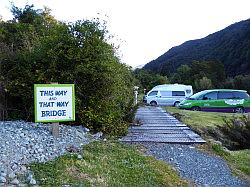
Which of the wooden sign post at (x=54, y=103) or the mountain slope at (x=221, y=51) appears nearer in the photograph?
the wooden sign post at (x=54, y=103)

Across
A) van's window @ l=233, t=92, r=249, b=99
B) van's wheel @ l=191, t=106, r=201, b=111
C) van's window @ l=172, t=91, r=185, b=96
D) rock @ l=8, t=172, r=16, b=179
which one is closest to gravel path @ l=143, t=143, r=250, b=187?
rock @ l=8, t=172, r=16, b=179

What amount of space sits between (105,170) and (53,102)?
2593 mm

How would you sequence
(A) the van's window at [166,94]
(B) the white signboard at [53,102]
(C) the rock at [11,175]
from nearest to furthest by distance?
(C) the rock at [11,175] → (B) the white signboard at [53,102] → (A) the van's window at [166,94]

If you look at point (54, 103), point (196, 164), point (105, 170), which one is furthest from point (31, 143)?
point (196, 164)

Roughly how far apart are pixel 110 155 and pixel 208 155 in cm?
→ 278

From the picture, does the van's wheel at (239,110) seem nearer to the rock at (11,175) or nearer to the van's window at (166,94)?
the van's window at (166,94)

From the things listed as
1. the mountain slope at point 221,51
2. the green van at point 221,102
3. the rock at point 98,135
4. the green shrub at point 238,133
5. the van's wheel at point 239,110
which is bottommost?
the green shrub at point 238,133

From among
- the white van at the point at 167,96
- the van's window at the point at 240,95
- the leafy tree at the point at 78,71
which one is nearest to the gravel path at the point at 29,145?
the leafy tree at the point at 78,71

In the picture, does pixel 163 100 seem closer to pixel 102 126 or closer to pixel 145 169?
pixel 102 126

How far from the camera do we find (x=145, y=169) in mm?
7234

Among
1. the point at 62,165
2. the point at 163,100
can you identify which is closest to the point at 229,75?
the point at 163,100

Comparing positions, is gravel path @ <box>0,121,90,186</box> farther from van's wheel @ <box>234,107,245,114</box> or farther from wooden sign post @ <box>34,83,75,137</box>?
van's wheel @ <box>234,107,245,114</box>

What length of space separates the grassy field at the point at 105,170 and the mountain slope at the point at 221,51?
6839cm

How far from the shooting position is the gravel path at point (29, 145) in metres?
6.19
